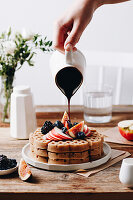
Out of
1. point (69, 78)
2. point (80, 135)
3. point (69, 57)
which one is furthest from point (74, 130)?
point (69, 57)

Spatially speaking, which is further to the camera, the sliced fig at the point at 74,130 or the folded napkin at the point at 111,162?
the sliced fig at the point at 74,130

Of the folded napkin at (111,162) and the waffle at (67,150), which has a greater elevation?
the waffle at (67,150)

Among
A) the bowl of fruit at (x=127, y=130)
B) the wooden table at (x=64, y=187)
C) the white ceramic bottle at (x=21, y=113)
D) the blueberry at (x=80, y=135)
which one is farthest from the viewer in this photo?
the white ceramic bottle at (x=21, y=113)

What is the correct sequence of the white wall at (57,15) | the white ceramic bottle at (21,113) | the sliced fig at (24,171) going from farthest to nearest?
the white wall at (57,15) → the white ceramic bottle at (21,113) → the sliced fig at (24,171)

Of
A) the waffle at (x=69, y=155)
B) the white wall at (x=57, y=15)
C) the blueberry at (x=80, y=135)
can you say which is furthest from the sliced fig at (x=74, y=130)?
the white wall at (x=57, y=15)

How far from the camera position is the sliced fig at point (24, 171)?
154 centimetres

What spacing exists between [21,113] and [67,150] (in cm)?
61

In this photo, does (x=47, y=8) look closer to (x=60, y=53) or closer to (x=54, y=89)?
(x=54, y=89)

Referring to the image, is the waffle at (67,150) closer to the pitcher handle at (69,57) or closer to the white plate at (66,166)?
the white plate at (66,166)

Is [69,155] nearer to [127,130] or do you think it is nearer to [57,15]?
[127,130]

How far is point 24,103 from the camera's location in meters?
2.19

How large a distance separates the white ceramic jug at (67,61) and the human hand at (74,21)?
0.11 ft

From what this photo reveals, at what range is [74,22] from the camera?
179 centimetres

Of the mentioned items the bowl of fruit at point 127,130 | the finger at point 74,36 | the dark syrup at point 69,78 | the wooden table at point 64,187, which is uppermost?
the finger at point 74,36
